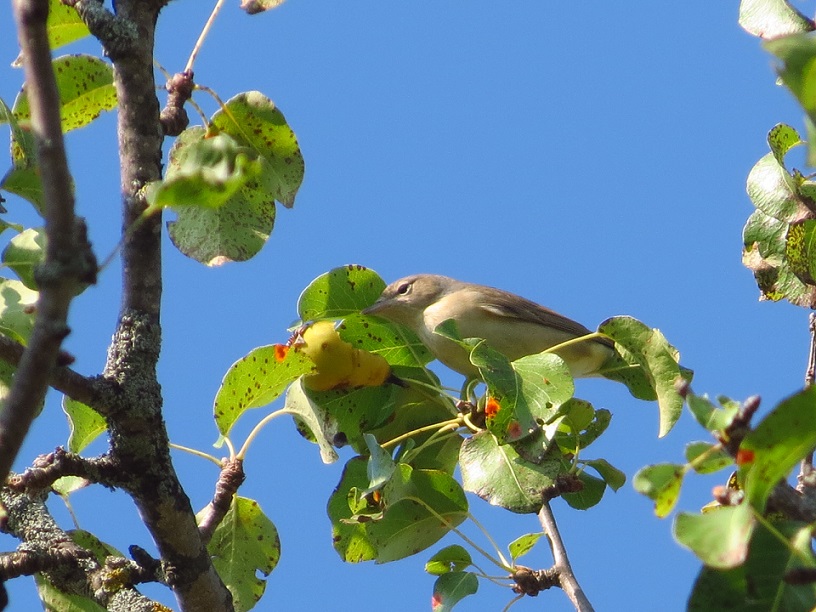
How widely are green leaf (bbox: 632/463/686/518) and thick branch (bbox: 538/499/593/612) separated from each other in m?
1.57

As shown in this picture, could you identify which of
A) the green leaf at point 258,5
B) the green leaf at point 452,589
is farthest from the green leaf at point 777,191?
the green leaf at point 258,5

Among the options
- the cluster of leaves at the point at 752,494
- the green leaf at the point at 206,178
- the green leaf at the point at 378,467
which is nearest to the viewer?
the cluster of leaves at the point at 752,494

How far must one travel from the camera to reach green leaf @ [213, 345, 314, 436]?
3.30 m

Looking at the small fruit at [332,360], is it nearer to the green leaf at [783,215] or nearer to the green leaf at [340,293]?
the green leaf at [340,293]

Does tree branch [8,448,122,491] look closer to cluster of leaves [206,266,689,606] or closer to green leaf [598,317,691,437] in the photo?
cluster of leaves [206,266,689,606]

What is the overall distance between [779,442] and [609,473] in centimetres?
223

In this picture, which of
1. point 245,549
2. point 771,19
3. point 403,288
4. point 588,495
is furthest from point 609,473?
point 403,288

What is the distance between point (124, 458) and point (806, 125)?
2.05m

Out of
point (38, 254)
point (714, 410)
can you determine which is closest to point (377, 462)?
point (38, 254)

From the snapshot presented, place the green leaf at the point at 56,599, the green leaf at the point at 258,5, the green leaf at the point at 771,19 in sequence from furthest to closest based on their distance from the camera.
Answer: the green leaf at the point at 258,5 → the green leaf at the point at 56,599 → the green leaf at the point at 771,19

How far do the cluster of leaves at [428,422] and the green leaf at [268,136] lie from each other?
0.46m

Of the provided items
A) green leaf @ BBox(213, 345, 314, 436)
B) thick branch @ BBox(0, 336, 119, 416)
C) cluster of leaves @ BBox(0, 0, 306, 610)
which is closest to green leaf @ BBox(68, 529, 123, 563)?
cluster of leaves @ BBox(0, 0, 306, 610)

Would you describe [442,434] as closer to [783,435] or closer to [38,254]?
[38,254]

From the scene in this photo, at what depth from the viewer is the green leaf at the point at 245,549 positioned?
3.54 metres
